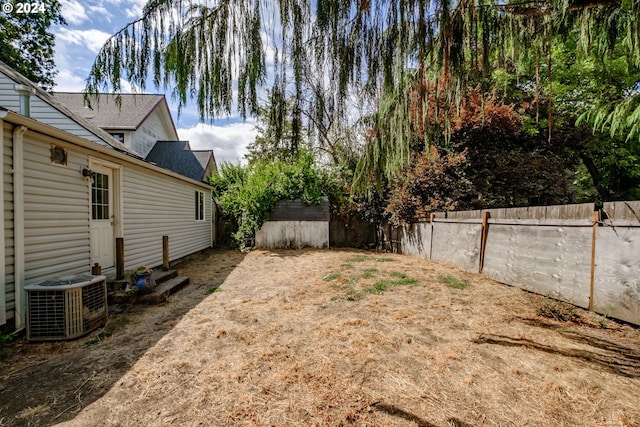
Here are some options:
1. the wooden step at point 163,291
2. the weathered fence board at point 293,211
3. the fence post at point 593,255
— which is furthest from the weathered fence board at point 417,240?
the wooden step at point 163,291

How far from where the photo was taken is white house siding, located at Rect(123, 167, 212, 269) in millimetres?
5570

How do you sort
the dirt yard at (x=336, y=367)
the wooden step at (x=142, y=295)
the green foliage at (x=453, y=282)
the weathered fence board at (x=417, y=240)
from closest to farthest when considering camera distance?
1. the dirt yard at (x=336, y=367)
2. the wooden step at (x=142, y=295)
3. the green foliage at (x=453, y=282)
4. the weathered fence board at (x=417, y=240)

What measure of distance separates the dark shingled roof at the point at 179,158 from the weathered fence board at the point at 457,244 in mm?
8805

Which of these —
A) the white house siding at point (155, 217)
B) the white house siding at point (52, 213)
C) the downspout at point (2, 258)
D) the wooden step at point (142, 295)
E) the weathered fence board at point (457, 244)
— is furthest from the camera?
the weathered fence board at point (457, 244)

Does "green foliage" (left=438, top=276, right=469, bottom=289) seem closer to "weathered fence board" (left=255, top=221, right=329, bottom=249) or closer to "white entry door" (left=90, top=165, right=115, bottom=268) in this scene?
"weathered fence board" (left=255, top=221, right=329, bottom=249)

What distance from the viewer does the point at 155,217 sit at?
6586 millimetres

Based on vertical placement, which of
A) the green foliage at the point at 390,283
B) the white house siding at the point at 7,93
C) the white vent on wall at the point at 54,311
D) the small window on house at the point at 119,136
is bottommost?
the green foliage at the point at 390,283

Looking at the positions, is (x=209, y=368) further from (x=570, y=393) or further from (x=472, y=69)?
(x=472, y=69)

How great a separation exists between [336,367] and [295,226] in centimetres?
769

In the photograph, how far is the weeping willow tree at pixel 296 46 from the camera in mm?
1553

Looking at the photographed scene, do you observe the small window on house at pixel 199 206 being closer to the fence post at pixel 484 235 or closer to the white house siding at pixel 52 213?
the white house siding at pixel 52 213

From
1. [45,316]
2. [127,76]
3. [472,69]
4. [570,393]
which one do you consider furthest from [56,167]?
[570,393]

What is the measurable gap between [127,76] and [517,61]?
9.94ft

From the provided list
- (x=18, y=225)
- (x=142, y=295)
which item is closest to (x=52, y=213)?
(x=18, y=225)
